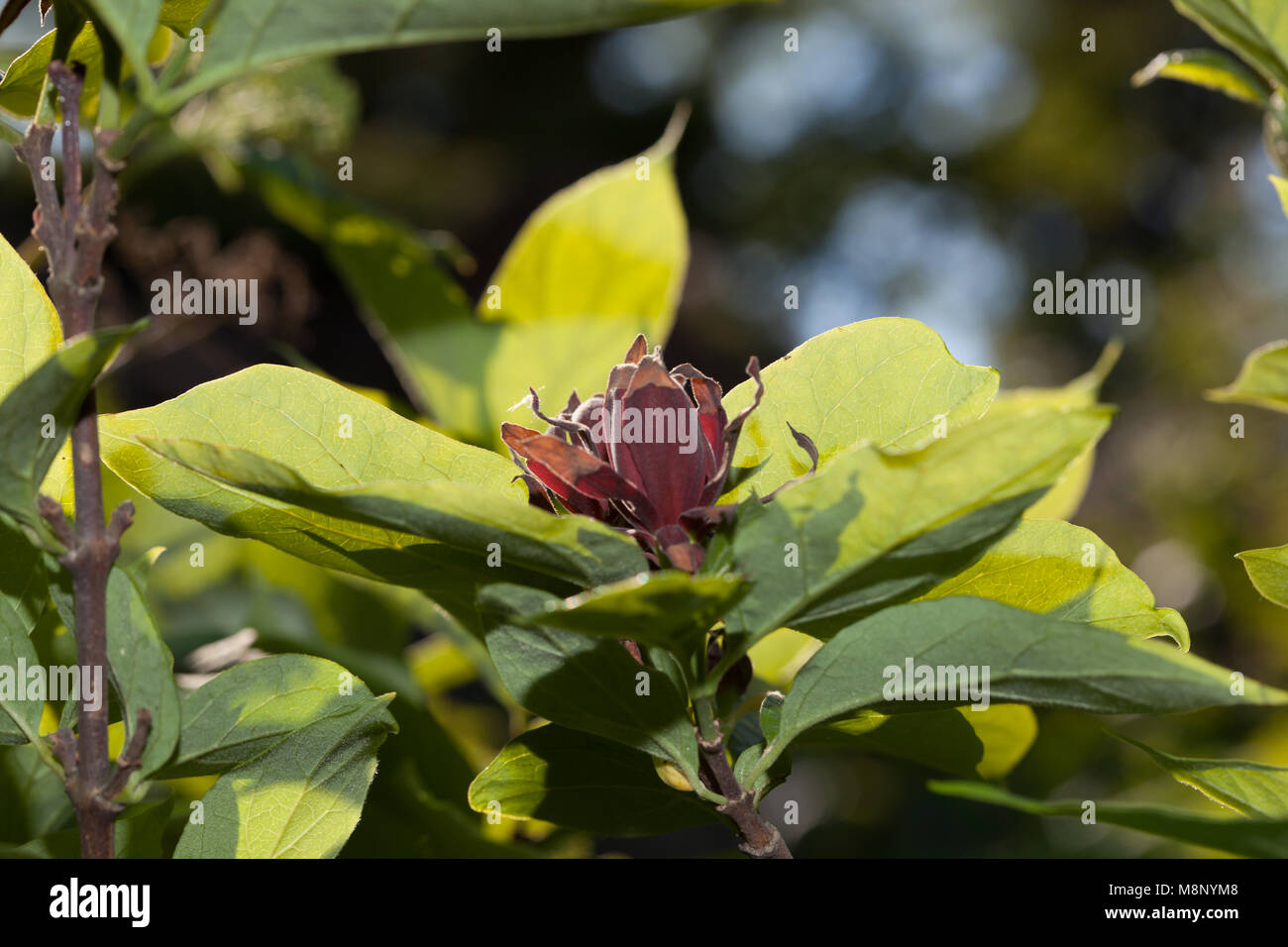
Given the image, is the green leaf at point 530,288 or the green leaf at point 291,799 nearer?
the green leaf at point 291,799

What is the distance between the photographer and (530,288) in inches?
22.0

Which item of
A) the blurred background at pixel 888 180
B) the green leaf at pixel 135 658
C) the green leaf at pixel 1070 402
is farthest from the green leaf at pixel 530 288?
the blurred background at pixel 888 180

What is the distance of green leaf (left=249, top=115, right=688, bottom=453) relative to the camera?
55 cm

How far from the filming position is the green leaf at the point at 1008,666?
0.21 meters

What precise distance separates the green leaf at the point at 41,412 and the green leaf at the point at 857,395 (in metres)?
0.15

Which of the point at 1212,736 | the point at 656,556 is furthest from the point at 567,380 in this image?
the point at 1212,736

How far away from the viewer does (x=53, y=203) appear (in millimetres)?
235

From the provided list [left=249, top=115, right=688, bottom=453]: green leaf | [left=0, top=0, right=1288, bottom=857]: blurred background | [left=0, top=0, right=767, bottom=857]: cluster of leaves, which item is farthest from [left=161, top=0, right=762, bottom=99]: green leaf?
[left=0, top=0, right=1288, bottom=857]: blurred background

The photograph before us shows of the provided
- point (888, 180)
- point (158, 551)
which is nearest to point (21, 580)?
point (158, 551)

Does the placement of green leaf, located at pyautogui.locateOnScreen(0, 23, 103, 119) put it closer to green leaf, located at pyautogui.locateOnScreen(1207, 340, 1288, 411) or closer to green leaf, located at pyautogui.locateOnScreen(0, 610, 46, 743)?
green leaf, located at pyautogui.locateOnScreen(0, 610, 46, 743)

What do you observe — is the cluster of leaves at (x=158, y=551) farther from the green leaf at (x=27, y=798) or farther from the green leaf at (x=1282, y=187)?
the green leaf at (x=1282, y=187)
